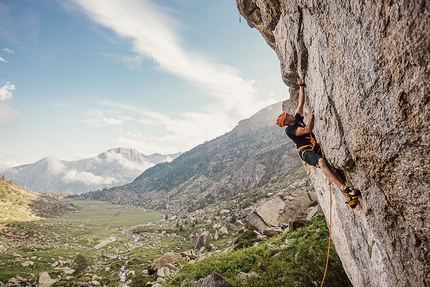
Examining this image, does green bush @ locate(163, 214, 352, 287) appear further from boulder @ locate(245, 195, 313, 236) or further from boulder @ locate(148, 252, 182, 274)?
boulder @ locate(245, 195, 313, 236)

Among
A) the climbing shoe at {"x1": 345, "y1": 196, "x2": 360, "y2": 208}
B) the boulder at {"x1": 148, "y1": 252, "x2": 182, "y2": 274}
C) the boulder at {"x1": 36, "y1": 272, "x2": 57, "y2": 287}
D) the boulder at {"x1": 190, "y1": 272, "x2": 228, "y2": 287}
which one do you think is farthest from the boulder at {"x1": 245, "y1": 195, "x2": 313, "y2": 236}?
the boulder at {"x1": 36, "y1": 272, "x2": 57, "y2": 287}

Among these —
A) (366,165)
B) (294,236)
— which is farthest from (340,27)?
(294,236)

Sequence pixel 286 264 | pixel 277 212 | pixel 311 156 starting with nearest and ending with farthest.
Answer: pixel 311 156 < pixel 286 264 < pixel 277 212

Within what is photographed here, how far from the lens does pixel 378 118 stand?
13.6 feet

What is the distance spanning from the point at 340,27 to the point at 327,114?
7.58ft

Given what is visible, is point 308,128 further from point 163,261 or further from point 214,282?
point 163,261

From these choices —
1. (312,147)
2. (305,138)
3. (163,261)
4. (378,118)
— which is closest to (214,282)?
(312,147)

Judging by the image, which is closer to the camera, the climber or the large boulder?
the climber

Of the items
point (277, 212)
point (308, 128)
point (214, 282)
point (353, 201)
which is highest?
point (308, 128)

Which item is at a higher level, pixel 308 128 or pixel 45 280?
Result: pixel 308 128

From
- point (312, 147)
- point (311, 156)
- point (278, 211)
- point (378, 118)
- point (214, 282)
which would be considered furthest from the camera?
point (278, 211)

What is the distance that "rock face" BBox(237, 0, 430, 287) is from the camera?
340 cm

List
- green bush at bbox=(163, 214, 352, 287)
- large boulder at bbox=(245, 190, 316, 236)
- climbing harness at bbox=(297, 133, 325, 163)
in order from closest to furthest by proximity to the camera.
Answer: climbing harness at bbox=(297, 133, 325, 163)
green bush at bbox=(163, 214, 352, 287)
large boulder at bbox=(245, 190, 316, 236)

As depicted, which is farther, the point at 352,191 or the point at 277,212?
the point at 277,212
